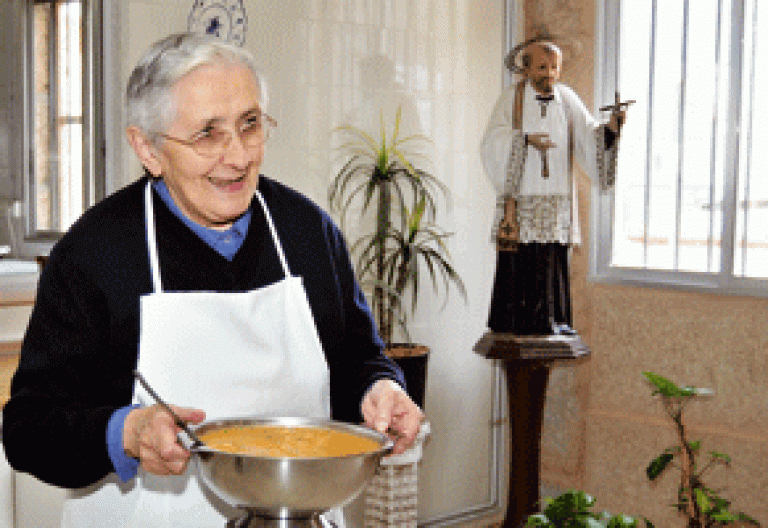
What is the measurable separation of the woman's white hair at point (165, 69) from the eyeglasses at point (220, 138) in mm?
41

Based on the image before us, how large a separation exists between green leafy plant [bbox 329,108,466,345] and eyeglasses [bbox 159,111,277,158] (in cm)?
194

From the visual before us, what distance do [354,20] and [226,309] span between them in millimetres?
2347

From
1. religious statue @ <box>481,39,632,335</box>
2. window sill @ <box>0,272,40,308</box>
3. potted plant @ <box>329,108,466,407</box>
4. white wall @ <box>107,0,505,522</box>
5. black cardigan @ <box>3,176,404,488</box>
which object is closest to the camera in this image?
black cardigan @ <box>3,176,404,488</box>

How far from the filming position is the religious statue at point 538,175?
3.67m

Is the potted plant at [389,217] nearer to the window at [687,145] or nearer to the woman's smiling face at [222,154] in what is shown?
the window at [687,145]

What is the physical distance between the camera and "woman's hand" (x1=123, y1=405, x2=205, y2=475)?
1.13m

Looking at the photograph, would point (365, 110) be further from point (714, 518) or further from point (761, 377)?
point (714, 518)

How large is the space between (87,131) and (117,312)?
60.0 inches

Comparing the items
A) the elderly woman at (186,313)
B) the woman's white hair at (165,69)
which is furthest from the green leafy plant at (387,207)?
the woman's white hair at (165,69)

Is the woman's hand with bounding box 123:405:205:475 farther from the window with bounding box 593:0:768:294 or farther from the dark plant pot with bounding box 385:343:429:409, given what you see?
the window with bounding box 593:0:768:294

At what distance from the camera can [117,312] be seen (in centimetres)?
152

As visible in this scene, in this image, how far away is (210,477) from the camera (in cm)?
107

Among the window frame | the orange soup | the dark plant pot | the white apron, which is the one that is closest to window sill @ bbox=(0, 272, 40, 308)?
the window frame

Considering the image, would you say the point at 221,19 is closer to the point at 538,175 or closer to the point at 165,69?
the point at 538,175
